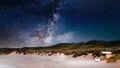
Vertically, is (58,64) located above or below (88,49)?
below

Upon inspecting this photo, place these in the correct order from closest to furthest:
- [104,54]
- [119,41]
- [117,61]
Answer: [117,61], [104,54], [119,41]

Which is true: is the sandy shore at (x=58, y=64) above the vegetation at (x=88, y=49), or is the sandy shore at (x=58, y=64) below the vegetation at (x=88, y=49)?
below

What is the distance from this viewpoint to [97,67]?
36.9 meters

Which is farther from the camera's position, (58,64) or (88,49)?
(88,49)

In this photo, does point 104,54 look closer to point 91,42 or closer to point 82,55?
point 82,55

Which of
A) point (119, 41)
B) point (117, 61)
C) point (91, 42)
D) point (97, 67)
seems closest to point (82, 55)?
point (117, 61)

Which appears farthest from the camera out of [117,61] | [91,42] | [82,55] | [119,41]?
[91,42]

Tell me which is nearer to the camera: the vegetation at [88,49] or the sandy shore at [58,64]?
the sandy shore at [58,64]

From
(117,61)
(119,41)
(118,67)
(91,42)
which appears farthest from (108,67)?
(91,42)

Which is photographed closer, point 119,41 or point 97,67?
point 97,67

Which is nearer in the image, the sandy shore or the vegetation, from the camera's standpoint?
the sandy shore

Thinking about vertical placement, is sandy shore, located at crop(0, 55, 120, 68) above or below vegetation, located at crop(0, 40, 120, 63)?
below

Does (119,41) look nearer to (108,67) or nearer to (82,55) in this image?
(82,55)

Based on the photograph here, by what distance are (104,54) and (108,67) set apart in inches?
738
